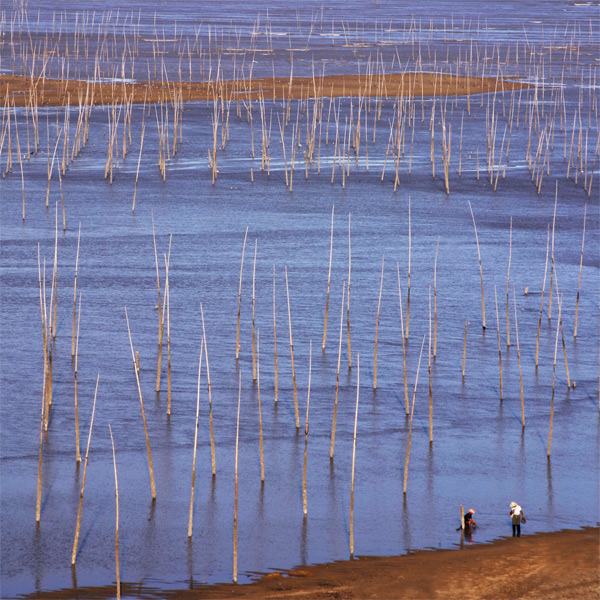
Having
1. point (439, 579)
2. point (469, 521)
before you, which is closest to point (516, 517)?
point (469, 521)

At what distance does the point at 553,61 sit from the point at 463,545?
1435 inches

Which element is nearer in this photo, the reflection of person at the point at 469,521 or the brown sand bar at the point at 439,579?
the brown sand bar at the point at 439,579

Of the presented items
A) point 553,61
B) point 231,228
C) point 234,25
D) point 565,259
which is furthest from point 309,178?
point 234,25

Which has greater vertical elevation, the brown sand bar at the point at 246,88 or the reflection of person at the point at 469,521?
the brown sand bar at the point at 246,88

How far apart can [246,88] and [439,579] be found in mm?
27340

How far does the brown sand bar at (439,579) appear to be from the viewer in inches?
335

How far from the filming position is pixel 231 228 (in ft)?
65.5

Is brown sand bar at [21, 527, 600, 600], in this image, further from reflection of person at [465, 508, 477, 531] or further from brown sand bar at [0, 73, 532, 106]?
brown sand bar at [0, 73, 532, 106]

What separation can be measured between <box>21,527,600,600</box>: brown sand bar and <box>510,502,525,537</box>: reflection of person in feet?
0.83

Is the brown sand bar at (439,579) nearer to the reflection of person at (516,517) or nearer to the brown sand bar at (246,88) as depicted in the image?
the reflection of person at (516,517)

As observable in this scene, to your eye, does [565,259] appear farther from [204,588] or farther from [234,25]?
[234,25]

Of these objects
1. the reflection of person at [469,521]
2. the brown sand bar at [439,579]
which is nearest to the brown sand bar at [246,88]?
the reflection of person at [469,521]

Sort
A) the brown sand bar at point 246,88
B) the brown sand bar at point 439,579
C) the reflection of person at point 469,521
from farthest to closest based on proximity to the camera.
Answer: the brown sand bar at point 246,88 → the reflection of person at point 469,521 → the brown sand bar at point 439,579

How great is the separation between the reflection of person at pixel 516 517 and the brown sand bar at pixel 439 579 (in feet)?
0.83
